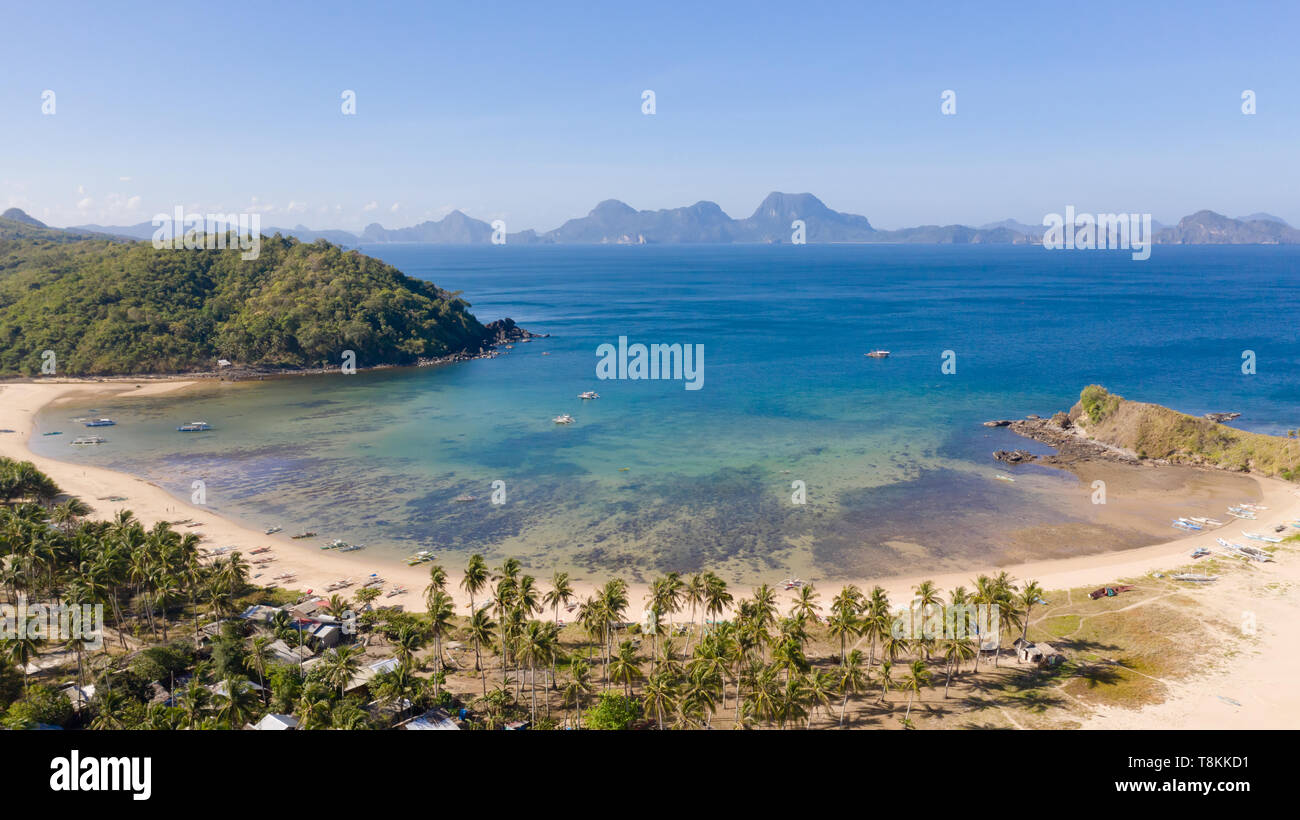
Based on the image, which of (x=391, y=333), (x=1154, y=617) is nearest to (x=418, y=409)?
(x=391, y=333)

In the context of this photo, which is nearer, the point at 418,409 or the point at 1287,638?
the point at 1287,638

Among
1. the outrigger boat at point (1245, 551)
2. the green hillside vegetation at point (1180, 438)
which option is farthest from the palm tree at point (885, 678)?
the green hillside vegetation at point (1180, 438)

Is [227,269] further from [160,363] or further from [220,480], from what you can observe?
[220,480]

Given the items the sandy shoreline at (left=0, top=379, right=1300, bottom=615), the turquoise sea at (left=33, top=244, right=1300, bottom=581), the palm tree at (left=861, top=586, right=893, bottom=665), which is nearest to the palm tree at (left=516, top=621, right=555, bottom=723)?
the sandy shoreline at (left=0, top=379, right=1300, bottom=615)

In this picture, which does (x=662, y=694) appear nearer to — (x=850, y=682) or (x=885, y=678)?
(x=850, y=682)

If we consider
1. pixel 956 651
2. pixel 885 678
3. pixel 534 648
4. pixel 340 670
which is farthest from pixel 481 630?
pixel 956 651

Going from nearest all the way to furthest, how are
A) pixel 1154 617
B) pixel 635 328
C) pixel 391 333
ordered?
pixel 1154 617 < pixel 391 333 < pixel 635 328

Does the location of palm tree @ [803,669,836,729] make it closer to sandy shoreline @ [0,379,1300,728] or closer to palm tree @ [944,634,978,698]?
palm tree @ [944,634,978,698]
